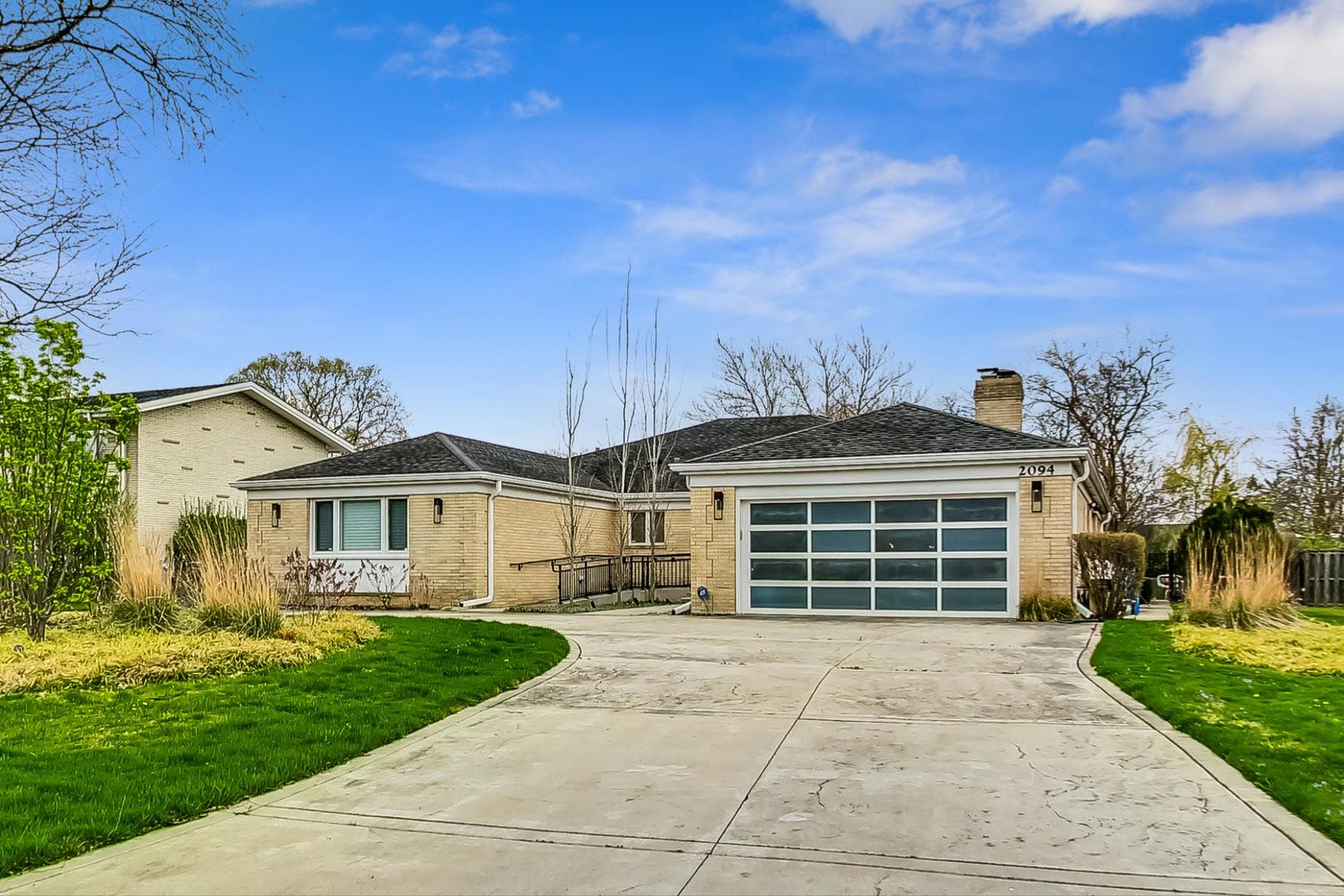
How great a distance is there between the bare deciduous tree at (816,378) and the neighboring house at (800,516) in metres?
19.5

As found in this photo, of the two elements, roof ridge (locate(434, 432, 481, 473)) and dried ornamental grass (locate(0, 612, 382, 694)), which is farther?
roof ridge (locate(434, 432, 481, 473))

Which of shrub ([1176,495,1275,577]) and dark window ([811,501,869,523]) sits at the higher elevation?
dark window ([811,501,869,523])

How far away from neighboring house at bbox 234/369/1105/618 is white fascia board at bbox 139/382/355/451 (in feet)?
9.83

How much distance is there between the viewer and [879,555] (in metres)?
16.8

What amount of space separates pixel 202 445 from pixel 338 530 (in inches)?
239

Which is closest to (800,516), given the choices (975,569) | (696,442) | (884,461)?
(884,461)

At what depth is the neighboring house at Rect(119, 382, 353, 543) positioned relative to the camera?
22641 millimetres

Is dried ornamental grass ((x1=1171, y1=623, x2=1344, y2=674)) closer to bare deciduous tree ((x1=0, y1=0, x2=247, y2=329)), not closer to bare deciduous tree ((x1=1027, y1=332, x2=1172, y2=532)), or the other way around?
bare deciduous tree ((x1=0, y1=0, x2=247, y2=329))

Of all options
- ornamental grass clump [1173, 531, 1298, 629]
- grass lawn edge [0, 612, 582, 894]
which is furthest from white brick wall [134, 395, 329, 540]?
ornamental grass clump [1173, 531, 1298, 629]

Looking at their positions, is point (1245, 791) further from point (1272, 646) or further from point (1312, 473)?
point (1312, 473)

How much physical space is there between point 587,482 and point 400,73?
12152mm

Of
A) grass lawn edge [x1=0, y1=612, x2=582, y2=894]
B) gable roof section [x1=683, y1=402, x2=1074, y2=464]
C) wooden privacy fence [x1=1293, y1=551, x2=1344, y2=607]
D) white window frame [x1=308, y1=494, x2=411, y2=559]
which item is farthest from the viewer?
wooden privacy fence [x1=1293, y1=551, x2=1344, y2=607]

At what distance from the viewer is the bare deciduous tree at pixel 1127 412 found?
32.8 m

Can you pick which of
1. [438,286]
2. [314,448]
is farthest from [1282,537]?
[314,448]
